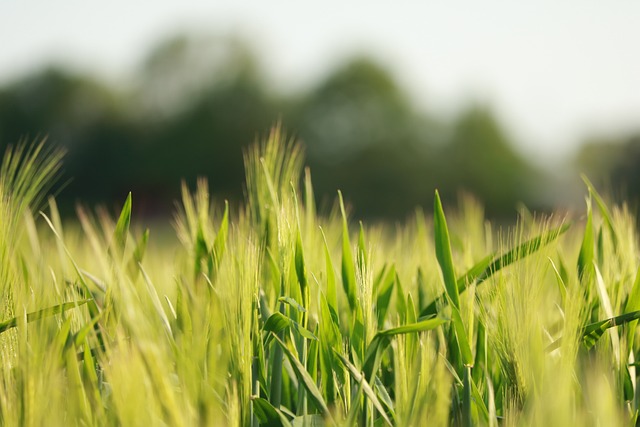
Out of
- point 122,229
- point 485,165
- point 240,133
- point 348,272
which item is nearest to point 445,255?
point 348,272

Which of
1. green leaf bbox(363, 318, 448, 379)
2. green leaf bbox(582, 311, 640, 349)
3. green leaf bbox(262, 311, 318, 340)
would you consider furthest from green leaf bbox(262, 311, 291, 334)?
green leaf bbox(582, 311, 640, 349)

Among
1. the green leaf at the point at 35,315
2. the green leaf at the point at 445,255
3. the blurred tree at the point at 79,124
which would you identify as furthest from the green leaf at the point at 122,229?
the blurred tree at the point at 79,124

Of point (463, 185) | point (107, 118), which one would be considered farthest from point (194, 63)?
point (463, 185)

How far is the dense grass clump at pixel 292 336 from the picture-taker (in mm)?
665

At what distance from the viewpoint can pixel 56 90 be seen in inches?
779

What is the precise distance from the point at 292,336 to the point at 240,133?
59.3ft

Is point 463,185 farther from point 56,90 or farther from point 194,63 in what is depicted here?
point 56,90

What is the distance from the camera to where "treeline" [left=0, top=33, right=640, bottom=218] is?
1791 centimetres

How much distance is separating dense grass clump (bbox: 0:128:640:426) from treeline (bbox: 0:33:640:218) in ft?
51.3

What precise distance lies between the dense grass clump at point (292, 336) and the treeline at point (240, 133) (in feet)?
51.3

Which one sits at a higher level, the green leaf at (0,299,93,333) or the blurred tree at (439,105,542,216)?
the blurred tree at (439,105,542,216)

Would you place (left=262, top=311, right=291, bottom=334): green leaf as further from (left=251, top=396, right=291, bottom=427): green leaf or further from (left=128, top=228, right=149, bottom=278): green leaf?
(left=128, top=228, right=149, bottom=278): green leaf

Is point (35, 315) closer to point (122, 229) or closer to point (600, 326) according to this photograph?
point (122, 229)

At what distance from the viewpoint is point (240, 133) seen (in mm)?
18688
